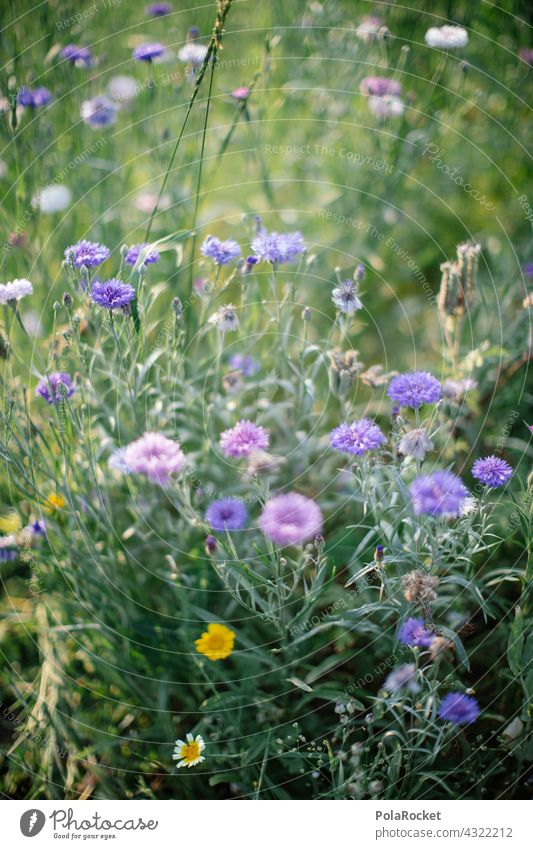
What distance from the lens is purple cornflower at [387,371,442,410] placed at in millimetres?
942

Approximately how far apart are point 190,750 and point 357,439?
481mm

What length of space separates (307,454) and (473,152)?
35.5 inches

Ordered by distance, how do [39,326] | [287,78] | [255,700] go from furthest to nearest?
[287,78] → [39,326] → [255,700]

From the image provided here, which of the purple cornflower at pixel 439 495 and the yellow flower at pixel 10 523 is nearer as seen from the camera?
the purple cornflower at pixel 439 495

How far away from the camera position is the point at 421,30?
4.85ft

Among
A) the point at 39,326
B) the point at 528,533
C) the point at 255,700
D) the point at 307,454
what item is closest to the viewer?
the point at 528,533

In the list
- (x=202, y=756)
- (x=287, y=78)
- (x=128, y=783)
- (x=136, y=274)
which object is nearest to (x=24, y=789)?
(x=128, y=783)

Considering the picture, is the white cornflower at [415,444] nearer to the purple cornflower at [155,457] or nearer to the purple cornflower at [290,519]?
the purple cornflower at [290,519]

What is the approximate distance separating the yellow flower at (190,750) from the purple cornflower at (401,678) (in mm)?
260

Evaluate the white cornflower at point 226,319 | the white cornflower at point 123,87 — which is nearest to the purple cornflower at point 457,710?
the white cornflower at point 226,319

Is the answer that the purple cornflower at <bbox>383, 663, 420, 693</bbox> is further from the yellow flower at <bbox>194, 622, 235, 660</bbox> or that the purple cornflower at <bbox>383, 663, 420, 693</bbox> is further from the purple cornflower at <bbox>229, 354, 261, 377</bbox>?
the purple cornflower at <bbox>229, 354, 261, 377</bbox>

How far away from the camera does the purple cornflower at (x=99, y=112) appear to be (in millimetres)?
1394

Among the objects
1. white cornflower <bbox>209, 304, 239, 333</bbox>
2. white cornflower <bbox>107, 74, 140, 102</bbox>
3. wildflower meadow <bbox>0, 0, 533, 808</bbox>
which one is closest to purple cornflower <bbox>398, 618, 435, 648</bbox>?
wildflower meadow <bbox>0, 0, 533, 808</bbox>
